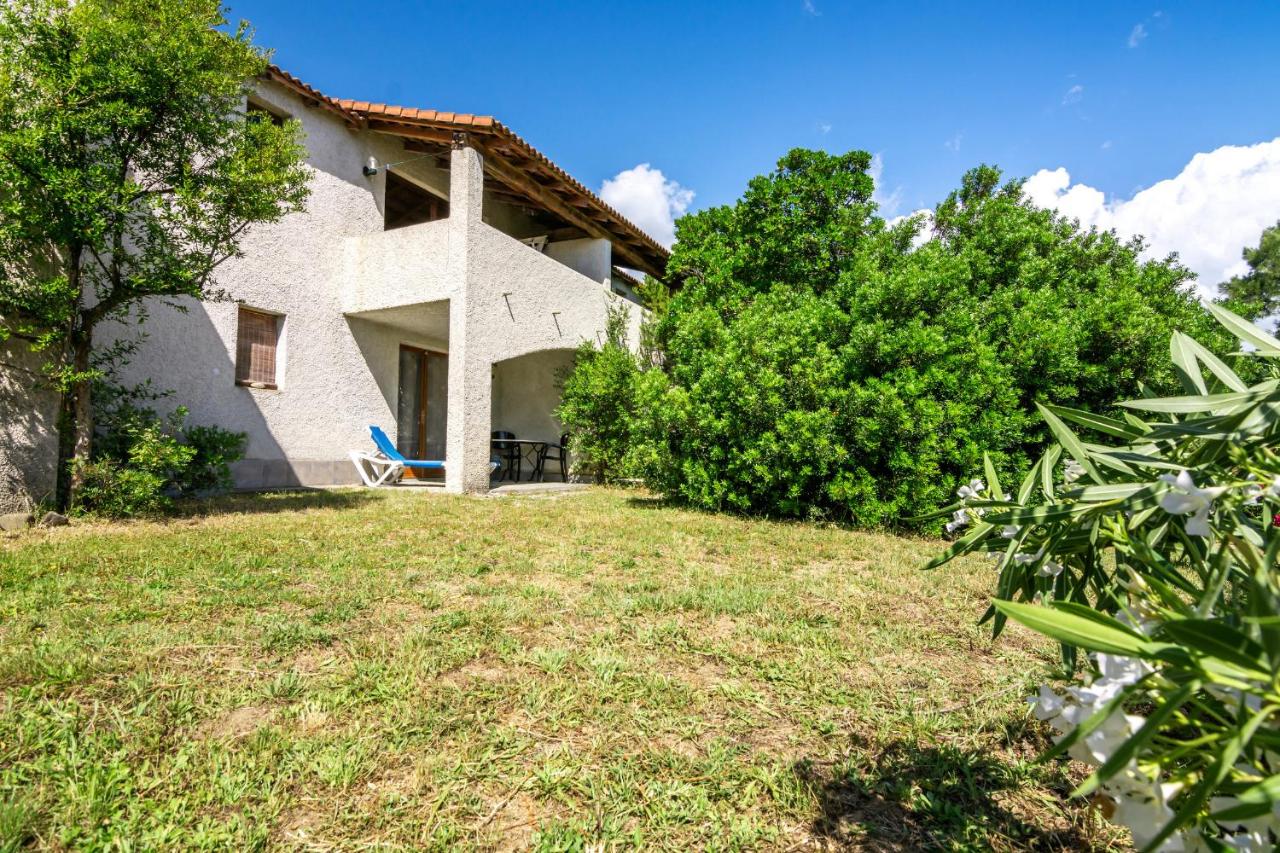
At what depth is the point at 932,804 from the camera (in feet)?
6.16

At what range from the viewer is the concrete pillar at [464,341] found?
885cm

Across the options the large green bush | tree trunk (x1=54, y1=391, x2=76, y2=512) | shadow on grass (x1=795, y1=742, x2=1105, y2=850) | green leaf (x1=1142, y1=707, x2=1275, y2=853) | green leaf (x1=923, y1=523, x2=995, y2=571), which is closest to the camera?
green leaf (x1=1142, y1=707, x2=1275, y2=853)

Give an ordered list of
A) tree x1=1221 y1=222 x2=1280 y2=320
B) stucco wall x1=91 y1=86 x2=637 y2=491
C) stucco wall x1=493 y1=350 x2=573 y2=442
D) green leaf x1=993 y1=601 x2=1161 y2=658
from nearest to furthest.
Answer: green leaf x1=993 y1=601 x2=1161 y2=658, stucco wall x1=91 y1=86 x2=637 y2=491, stucco wall x1=493 y1=350 x2=573 y2=442, tree x1=1221 y1=222 x2=1280 y2=320

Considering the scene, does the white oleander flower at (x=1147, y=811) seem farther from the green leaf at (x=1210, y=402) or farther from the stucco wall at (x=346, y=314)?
the stucco wall at (x=346, y=314)

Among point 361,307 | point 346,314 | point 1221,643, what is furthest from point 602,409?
point 1221,643

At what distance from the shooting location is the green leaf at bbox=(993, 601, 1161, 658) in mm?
702

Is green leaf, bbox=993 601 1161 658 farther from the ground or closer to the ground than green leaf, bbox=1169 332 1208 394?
closer to the ground

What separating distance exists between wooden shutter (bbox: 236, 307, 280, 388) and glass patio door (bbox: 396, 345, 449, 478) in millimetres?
2611

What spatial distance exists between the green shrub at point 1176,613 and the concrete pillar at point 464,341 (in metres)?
8.48

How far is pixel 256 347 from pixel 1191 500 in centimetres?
1047

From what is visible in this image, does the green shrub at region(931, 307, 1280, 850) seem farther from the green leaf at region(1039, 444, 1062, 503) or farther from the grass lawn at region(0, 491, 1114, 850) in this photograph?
the grass lawn at region(0, 491, 1114, 850)

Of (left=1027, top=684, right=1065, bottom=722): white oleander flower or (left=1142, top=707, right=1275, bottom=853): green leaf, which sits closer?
(left=1142, top=707, right=1275, bottom=853): green leaf

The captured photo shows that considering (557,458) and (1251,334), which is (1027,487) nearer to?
(1251,334)

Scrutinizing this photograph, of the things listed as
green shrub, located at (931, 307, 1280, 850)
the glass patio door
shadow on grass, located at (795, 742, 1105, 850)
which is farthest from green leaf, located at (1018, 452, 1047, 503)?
the glass patio door
